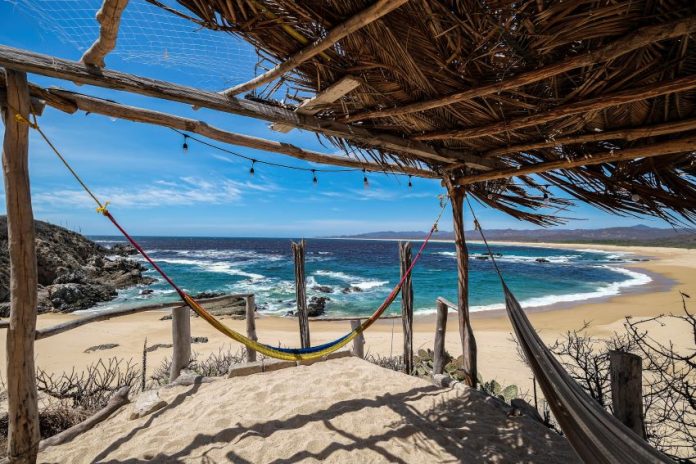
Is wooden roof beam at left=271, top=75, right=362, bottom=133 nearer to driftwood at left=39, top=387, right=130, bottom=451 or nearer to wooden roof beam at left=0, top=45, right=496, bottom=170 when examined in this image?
wooden roof beam at left=0, top=45, right=496, bottom=170

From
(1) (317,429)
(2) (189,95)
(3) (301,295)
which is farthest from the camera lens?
(3) (301,295)

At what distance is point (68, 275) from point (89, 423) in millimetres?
12937

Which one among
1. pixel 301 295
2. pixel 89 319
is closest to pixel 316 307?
pixel 301 295

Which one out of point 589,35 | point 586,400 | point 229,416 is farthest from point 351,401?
point 589,35

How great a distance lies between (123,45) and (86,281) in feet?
46.7

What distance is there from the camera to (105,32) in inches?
45.9

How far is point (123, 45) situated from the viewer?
148 centimetres

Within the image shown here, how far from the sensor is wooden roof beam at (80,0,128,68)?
3.54 feet

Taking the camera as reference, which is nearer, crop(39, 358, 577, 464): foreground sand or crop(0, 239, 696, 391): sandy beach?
crop(39, 358, 577, 464): foreground sand

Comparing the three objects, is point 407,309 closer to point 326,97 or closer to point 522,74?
point 326,97

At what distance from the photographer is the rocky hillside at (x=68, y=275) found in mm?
10367

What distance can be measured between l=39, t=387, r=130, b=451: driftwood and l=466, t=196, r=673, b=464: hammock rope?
2783mm

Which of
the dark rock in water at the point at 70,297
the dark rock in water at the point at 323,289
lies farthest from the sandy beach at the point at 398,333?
the dark rock in water at the point at 323,289

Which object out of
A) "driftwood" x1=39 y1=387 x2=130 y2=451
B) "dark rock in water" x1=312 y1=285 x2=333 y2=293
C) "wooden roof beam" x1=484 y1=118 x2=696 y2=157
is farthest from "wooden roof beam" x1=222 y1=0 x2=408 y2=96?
"dark rock in water" x1=312 y1=285 x2=333 y2=293
